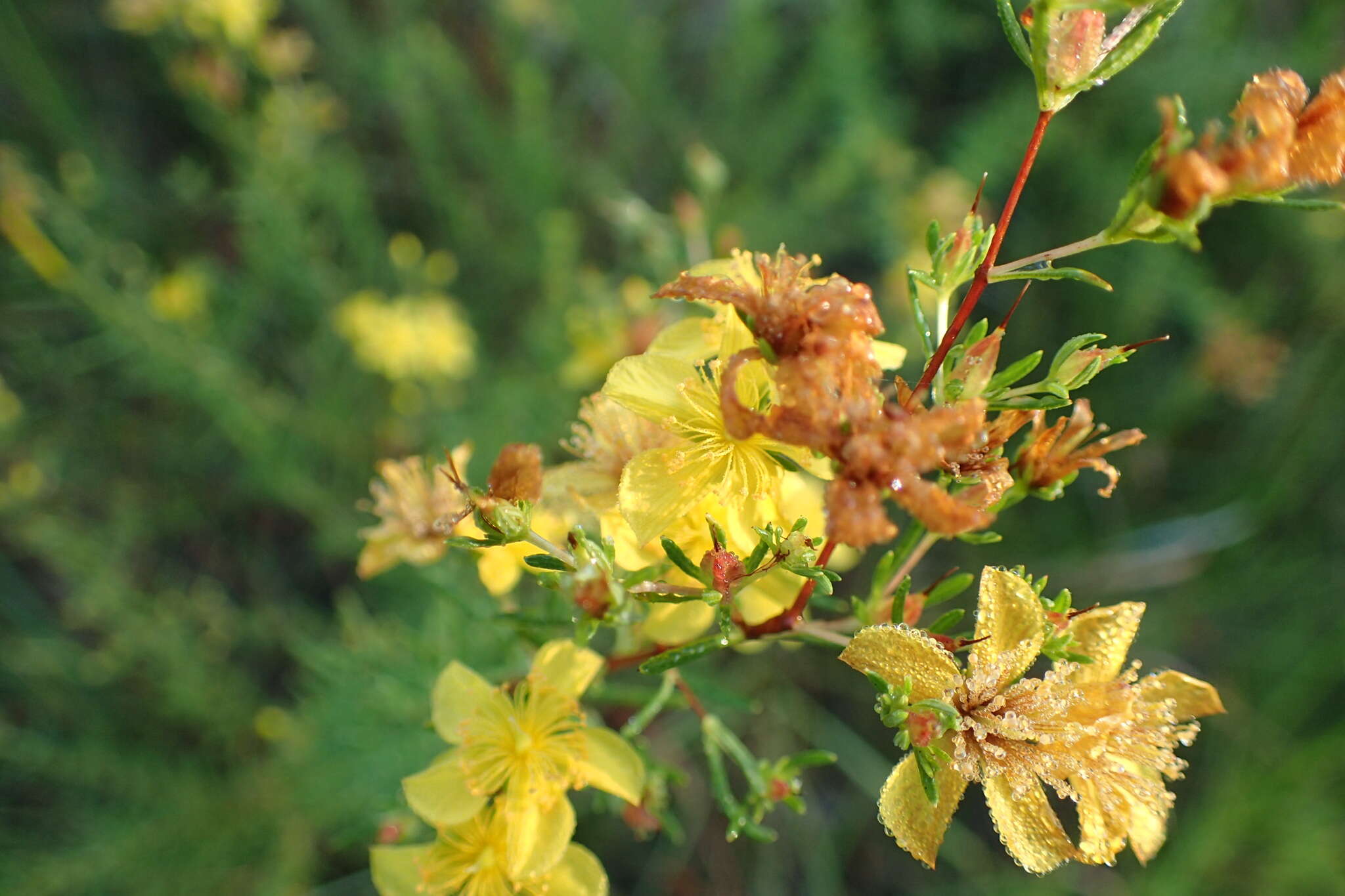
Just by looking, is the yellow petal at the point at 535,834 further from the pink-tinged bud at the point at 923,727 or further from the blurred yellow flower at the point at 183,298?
the blurred yellow flower at the point at 183,298

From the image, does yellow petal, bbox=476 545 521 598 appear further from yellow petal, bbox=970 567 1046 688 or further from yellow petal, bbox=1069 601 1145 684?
yellow petal, bbox=1069 601 1145 684

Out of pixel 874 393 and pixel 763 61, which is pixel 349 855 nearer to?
pixel 874 393

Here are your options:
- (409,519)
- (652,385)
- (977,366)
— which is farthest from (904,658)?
(409,519)

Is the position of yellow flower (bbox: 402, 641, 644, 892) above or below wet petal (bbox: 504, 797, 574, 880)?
above

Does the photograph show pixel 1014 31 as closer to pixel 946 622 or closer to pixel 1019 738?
pixel 946 622

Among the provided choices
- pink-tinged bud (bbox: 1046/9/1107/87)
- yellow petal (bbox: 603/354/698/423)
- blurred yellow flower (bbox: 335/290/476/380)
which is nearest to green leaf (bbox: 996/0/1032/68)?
pink-tinged bud (bbox: 1046/9/1107/87)

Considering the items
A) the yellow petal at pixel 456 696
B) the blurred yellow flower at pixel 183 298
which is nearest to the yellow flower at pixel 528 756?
the yellow petal at pixel 456 696

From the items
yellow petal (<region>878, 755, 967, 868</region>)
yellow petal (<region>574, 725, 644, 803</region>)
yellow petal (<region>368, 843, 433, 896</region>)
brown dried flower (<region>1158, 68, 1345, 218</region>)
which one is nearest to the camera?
brown dried flower (<region>1158, 68, 1345, 218</region>)
